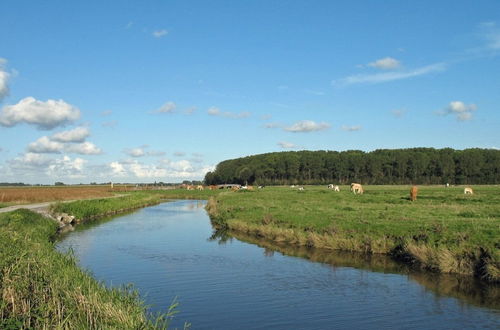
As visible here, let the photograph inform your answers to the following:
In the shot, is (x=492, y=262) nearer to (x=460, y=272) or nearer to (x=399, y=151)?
(x=460, y=272)

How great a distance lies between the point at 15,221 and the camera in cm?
2850

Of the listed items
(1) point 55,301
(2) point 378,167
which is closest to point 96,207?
(1) point 55,301

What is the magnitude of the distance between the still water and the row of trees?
376 feet

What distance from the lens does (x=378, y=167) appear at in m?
138

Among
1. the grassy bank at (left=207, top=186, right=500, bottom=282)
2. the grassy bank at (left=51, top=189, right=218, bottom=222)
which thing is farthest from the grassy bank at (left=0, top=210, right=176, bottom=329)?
the grassy bank at (left=51, top=189, right=218, bottom=222)

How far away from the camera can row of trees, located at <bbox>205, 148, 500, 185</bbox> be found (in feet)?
428

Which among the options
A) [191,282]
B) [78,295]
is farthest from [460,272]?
[78,295]

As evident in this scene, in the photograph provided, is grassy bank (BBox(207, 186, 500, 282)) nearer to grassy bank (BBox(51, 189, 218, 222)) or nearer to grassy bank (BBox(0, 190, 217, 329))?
grassy bank (BBox(0, 190, 217, 329))

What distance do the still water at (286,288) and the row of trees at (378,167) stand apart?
114497 millimetres

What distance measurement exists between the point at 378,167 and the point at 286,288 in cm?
12565

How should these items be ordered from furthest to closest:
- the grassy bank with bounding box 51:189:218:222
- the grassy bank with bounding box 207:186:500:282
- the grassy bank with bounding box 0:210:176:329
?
1. the grassy bank with bounding box 51:189:218:222
2. the grassy bank with bounding box 207:186:500:282
3. the grassy bank with bounding box 0:210:176:329

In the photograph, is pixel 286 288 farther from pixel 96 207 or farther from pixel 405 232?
pixel 96 207

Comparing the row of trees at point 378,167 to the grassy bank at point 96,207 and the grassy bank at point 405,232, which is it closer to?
the grassy bank at point 96,207

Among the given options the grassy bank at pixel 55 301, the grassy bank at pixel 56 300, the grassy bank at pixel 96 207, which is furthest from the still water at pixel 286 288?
the grassy bank at pixel 96 207
